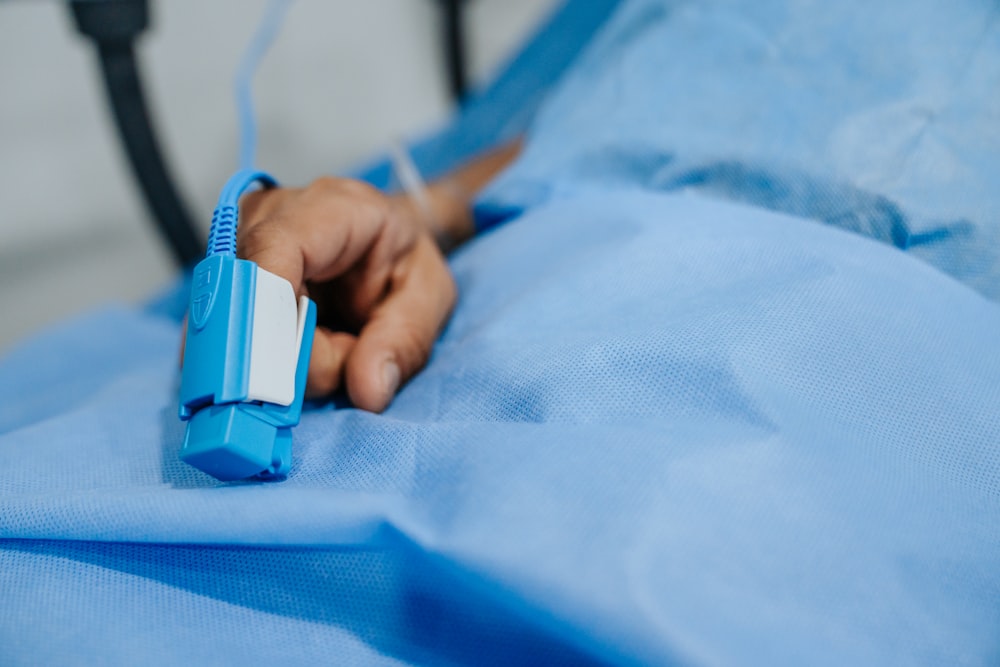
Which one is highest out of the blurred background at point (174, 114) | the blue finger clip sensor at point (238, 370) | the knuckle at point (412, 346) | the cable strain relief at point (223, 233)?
the cable strain relief at point (223, 233)

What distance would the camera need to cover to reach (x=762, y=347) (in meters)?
0.36

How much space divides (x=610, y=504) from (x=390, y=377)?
18cm

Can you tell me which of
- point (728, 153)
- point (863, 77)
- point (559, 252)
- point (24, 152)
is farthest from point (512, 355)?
point (24, 152)

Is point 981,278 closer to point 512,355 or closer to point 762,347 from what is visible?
point 762,347

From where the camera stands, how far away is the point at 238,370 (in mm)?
321

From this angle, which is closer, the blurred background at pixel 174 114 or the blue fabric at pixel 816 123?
the blue fabric at pixel 816 123

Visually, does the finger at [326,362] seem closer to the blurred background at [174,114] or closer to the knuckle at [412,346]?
the knuckle at [412,346]

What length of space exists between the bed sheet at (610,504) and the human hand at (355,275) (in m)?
0.04

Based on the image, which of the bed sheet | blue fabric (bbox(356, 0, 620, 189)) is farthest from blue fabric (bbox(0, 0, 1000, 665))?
blue fabric (bbox(356, 0, 620, 189))

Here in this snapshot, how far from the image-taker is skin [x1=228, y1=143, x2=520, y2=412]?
418 millimetres

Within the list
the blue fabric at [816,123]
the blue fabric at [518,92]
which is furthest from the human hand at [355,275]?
the blue fabric at [518,92]

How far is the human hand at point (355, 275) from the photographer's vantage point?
0.42 meters

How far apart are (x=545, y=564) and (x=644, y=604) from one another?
0.04 metres

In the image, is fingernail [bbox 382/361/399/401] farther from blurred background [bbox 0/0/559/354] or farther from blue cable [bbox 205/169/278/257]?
blurred background [bbox 0/0/559/354]
